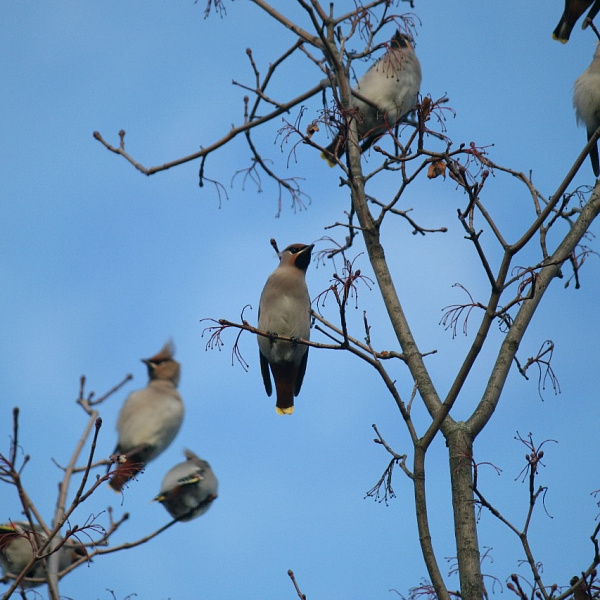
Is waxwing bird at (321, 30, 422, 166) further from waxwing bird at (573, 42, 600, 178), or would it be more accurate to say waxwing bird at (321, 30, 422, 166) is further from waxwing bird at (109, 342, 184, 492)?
waxwing bird at (109, 342, 184, 492)

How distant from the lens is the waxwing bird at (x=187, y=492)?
607 cm

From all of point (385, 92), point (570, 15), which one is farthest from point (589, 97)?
point (385, 92)

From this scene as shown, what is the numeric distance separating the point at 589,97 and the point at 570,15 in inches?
18.2

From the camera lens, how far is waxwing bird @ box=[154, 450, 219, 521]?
6066 mm

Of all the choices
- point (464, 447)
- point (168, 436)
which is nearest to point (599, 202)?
point (464, 447)

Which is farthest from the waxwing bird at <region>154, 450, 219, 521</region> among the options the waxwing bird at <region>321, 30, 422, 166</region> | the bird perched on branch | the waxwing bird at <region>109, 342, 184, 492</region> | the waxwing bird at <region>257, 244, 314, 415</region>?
the bird perched on branch

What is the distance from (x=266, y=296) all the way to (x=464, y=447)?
206cm

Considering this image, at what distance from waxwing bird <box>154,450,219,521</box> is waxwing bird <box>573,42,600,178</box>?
Result: 3221 mm

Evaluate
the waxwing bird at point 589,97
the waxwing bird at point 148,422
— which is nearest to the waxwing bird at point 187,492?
the waxwing bird at point 148,422

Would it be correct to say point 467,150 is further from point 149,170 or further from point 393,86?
point 393,86

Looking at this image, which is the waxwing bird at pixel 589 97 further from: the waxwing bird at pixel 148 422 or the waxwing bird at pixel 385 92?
the waxwing bird at pixel 148 422

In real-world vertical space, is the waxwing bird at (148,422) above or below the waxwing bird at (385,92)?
below

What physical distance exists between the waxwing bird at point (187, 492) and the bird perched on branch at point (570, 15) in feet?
11.4

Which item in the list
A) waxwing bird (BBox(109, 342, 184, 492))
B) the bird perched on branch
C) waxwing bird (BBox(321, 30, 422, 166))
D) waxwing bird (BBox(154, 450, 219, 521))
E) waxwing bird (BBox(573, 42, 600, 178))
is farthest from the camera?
waxwing bird (BBox(109, 342, 184, 492))
